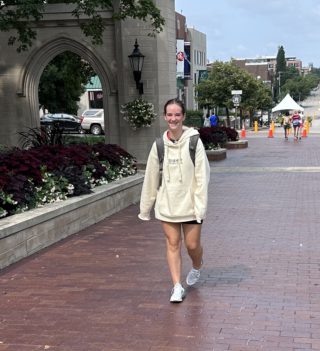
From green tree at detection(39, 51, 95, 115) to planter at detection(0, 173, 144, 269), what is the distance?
1045 centimetres

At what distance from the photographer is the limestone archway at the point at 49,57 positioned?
1545cm

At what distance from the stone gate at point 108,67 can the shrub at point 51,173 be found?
562cm

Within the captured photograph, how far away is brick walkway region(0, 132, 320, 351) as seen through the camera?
3.92m

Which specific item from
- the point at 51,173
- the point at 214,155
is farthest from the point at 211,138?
the point at 51,173

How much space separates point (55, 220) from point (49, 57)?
10.1m

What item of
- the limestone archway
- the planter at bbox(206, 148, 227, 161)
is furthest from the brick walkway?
the planter at bbox(206, 148, 227, 161)

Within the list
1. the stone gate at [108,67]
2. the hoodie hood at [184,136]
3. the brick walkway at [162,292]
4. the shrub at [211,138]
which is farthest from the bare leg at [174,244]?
the shrub at [211,138]

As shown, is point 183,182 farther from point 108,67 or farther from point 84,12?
point 108,67

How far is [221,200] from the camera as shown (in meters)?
9.96

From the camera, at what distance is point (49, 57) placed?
15820 millimetres

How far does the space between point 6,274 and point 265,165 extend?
1158cm

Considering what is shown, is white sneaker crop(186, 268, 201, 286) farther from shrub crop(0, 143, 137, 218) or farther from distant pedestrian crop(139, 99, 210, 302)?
shrub crop(0, 143, 137, 218)

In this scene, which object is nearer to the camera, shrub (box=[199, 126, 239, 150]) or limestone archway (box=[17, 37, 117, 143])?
limestone archway (box=[17, 37, 117, 143])

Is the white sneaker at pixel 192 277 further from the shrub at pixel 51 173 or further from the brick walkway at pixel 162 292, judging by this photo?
the shrub at pixel 51 173
